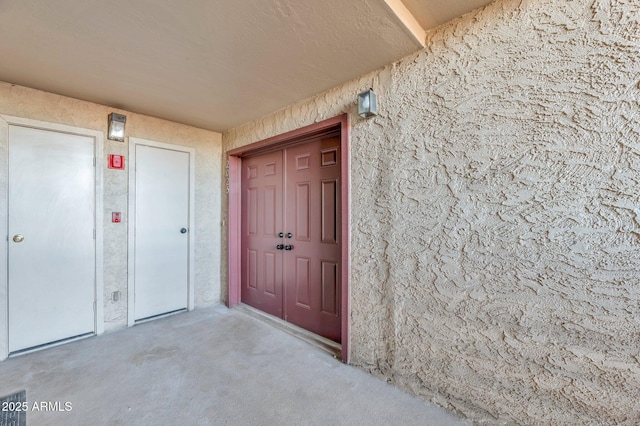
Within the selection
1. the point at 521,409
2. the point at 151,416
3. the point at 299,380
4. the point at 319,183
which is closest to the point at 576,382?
the point at 521,409

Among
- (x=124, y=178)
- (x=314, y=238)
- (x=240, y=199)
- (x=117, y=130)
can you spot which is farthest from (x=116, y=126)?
(x=314, y=238)

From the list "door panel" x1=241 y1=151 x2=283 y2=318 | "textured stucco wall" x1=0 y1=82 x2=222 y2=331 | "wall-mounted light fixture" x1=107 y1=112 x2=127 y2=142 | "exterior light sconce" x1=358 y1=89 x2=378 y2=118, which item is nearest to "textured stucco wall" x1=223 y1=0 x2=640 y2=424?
"exterior light sconce" x1=358 y1=89 x2=378 y2=118

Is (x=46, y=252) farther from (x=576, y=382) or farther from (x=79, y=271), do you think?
(x=576, y=382)

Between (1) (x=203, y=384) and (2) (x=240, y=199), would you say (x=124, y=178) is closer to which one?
(2) (x=240, y=199)

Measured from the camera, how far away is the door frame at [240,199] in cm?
240

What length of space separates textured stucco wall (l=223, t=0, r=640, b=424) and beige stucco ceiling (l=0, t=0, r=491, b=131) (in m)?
0.33

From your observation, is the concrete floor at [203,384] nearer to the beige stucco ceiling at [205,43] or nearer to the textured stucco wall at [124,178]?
the textured stucco wall at [124,178]

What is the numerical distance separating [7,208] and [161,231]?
4.24ft

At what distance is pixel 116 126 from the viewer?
296 centimetres

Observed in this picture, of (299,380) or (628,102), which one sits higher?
(628,102)

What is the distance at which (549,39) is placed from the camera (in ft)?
4.90

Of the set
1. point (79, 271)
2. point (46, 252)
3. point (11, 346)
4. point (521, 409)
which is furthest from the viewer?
point (79, 271)

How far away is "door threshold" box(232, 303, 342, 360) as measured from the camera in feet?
8.56

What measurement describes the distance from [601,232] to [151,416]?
2.80 meters
